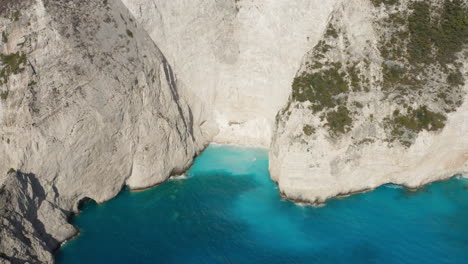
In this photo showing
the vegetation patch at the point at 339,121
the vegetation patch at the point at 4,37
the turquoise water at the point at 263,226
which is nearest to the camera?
the turquoise water at the point at 263,226

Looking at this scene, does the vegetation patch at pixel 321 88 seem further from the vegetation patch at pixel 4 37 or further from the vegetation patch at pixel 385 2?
the vegetation patch at pixel 4 37

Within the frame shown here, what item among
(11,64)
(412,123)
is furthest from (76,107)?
(412,123)

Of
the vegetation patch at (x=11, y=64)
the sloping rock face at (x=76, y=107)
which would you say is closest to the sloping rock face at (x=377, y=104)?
the sloping rock face at (x=76, y=107)

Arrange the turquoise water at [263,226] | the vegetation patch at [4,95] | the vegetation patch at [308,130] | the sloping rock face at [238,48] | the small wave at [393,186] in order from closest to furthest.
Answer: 1. the turquoise water at [263,226]
2. the vegetation patch at [4,95]
3. the vegetation patch at [308,130]
4. the small wave at [393,186]
5. the sloping rock face at [238,48]

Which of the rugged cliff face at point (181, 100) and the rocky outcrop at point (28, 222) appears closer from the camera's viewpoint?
the rocky outcrop at point (28, 222)

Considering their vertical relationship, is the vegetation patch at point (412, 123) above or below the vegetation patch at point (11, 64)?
below

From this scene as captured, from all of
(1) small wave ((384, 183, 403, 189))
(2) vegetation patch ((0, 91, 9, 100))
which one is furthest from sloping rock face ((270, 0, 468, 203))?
(2) vegetation patch ((0, 91, 9, 100))

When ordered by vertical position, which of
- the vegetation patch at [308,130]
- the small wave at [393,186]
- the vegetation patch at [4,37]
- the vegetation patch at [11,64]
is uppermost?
the vegetation patch at [4,37]
